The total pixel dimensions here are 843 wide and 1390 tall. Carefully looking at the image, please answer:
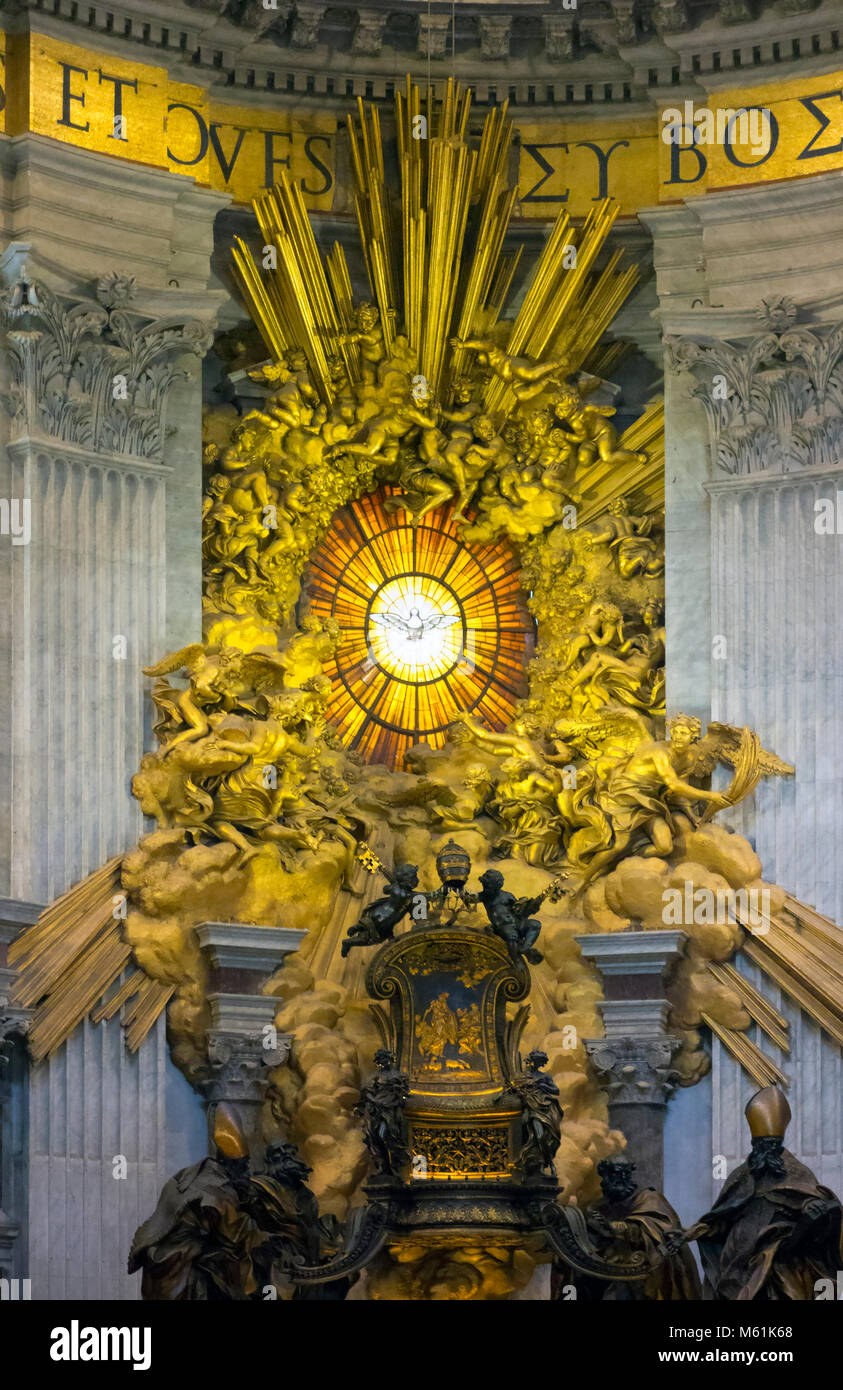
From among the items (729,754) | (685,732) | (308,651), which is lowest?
(729,754)

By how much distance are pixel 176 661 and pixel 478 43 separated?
512 cm

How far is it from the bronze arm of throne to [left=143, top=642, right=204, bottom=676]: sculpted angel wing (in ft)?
7.26

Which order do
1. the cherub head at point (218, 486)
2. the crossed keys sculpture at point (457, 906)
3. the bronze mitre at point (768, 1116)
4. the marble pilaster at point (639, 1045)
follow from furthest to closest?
the cherub head at point (218, 486), the marble pilaster at point (639, 1045), the crossed keys sculpture at point (457, 906), the bronze mitre at point (768, 1116)

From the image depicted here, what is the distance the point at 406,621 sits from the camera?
2389cm

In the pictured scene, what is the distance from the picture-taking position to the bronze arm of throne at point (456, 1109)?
20.3 m

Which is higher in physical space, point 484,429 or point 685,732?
point 484,429

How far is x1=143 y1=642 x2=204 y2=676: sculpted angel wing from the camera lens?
2191 cm

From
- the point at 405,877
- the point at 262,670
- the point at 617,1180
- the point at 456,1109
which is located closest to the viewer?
the point at 617,1180

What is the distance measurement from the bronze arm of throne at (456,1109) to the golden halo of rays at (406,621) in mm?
2290

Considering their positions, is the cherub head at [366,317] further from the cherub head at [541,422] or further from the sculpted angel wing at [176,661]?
the sculpted angel wing at [176,661]

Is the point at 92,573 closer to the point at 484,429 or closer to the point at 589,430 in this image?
the point at 484,429
